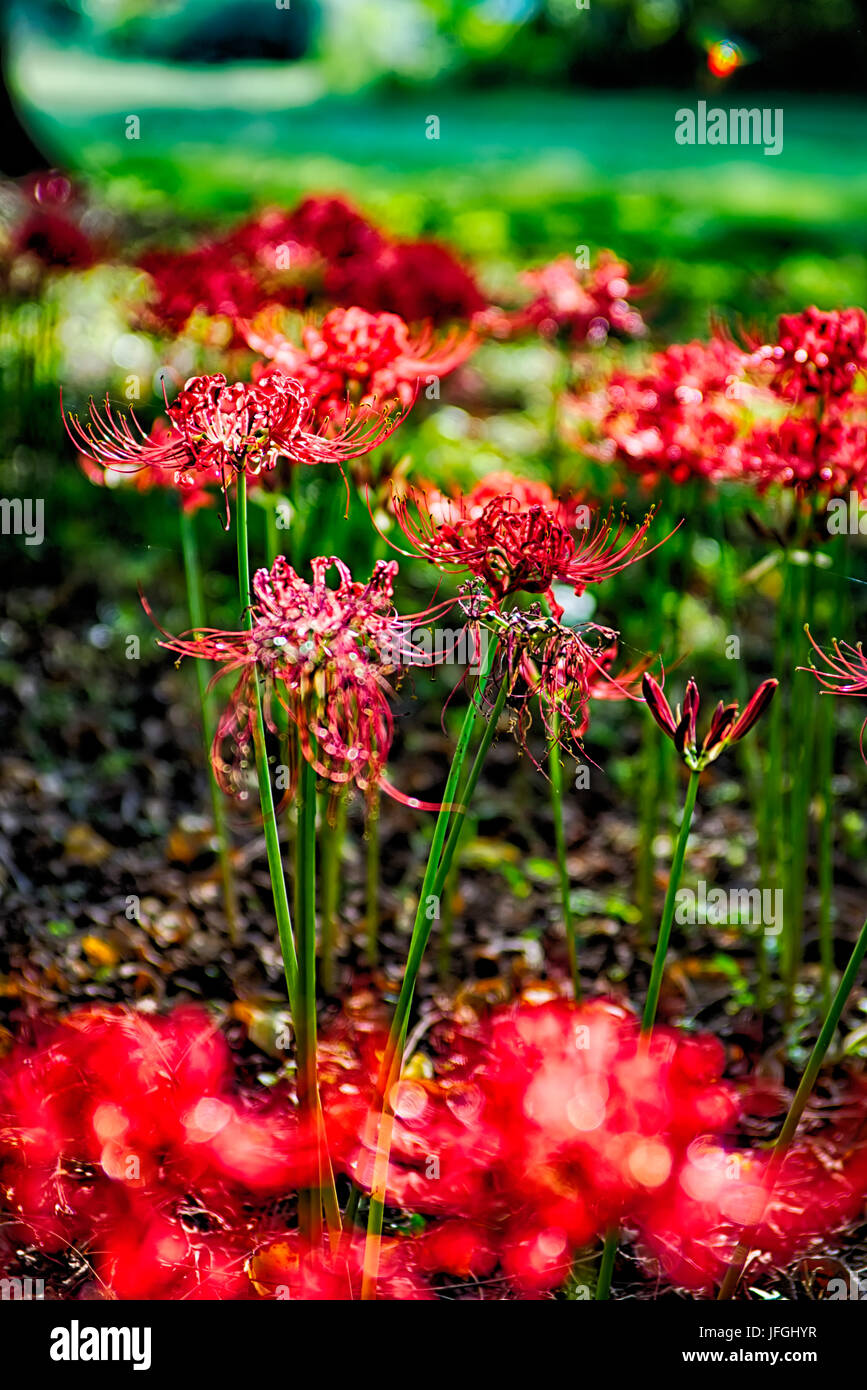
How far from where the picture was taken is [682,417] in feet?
5.70

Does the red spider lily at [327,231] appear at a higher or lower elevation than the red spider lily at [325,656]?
higher

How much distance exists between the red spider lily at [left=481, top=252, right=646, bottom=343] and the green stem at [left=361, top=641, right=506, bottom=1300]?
4.17 ft

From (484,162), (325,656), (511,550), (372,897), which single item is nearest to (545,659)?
(511,550)

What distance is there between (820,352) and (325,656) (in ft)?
2.66

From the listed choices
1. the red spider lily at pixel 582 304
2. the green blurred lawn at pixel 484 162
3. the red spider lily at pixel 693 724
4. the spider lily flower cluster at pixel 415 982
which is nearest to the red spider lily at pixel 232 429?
the spider lily flower cluster at pixel 415 982

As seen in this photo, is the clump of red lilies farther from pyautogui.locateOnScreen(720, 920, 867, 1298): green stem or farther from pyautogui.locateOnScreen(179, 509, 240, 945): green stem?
pyautogui.locateOnScreen(179, 509, 240, 945): green stem

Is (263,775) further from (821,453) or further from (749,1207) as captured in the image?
(821,453)

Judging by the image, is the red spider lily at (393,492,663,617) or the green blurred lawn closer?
the red spider lily at (393,492,663,617)

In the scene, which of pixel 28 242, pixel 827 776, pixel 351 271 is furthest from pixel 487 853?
pixel 28 242

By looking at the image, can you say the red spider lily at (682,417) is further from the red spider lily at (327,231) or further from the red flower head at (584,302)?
the red spider lily at (327,231)

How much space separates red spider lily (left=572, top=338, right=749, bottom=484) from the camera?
1715 mm

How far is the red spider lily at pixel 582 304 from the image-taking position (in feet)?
7.48

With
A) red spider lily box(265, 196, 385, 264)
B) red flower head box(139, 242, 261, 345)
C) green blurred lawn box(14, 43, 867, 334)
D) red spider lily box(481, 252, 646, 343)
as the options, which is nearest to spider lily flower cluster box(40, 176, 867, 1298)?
red flower head box(139, 242, 261, 345)

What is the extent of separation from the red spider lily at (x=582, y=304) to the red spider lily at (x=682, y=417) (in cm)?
47
